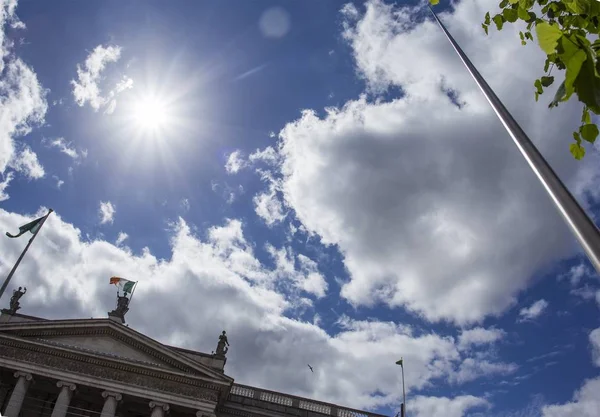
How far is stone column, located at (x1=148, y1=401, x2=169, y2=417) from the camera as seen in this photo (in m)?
27.4

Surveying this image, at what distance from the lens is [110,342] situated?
1169 inches

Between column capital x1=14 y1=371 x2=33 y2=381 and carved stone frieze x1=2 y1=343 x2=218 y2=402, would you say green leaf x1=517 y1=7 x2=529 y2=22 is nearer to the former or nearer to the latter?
carved stone frieze x1=2 y1=343 x2=218 y2=402

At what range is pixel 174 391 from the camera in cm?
2822

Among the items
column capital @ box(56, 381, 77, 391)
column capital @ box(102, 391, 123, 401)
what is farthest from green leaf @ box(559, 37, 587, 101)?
column capital @ box(56, 381, 77, 391)

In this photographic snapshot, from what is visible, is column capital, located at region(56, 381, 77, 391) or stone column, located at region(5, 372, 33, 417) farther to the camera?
column capital, located at region(56, 381, 77, 391)

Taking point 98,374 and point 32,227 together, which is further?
point 98,374

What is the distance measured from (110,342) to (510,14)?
31296mm

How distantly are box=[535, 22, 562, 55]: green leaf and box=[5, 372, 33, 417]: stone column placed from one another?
1237 inches

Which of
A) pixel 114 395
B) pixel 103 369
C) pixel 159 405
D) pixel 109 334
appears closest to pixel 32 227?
pixel 109 334

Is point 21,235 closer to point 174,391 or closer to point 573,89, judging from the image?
point 174,391

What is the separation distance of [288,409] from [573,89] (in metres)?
32.7

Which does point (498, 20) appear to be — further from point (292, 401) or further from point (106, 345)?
point (292, 401)

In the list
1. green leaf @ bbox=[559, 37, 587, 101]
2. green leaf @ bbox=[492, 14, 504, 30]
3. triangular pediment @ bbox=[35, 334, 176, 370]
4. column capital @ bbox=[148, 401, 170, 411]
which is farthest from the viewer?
triangular pediment @ bbox=[35, 334, 176, 370]

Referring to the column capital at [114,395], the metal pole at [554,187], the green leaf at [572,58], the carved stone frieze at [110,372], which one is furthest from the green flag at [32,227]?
the green leaf at [572,58]
